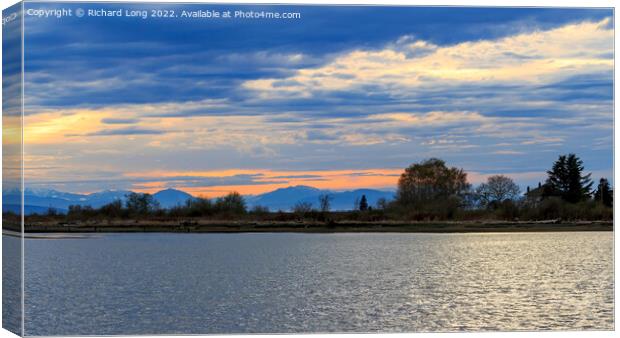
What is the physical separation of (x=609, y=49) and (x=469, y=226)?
20.6 meters

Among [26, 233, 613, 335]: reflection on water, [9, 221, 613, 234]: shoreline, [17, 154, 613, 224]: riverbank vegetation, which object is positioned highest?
[17, 154, 613, 224]: riverbank vegetation

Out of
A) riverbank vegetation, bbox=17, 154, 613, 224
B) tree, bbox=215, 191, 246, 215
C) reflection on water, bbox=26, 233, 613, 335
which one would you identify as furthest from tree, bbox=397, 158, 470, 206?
tree, bbox=215, 191, 246, 215

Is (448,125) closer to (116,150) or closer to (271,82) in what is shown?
(271,82)

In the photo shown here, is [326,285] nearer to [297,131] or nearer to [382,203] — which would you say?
[297,131]

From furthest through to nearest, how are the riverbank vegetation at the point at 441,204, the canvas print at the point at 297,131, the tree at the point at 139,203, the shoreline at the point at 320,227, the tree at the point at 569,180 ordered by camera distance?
1. the shoreline at the point at 320,227
2. the tree at the point at 139,203
3. the riverbank vegetation at the point at 441,204
4. the tree at the point at 569,180
5. the canvas print at the point at 297,131

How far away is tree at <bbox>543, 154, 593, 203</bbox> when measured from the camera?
23.7 meters

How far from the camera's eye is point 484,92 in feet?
71.1

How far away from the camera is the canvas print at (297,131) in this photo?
18.2 meters

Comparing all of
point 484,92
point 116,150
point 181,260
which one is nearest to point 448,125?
point 484,92

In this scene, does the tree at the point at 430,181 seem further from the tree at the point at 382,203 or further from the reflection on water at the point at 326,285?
the reflection on water at the point at 326,285

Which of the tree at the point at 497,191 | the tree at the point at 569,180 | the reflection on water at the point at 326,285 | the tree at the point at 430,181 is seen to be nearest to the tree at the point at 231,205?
the reflection on water at the point at 326,285

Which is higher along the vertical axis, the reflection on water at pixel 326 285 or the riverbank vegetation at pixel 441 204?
the riverbank vegetation at pixel 441 204

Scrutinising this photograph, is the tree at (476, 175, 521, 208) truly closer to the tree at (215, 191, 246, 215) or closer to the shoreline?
the shoreline

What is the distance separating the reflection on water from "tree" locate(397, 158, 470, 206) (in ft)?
7.26
